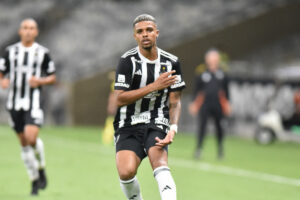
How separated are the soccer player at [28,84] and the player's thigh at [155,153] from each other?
3652mm

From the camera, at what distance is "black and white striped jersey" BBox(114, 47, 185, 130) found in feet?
23.0

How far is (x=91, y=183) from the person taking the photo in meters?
11.6

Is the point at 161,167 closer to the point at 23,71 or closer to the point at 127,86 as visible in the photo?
the point at 127,86

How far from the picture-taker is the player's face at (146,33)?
693 cm

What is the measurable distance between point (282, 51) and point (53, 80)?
73.6ft

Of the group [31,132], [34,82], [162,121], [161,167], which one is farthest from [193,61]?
[161,167]

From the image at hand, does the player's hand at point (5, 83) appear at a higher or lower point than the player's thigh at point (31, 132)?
higher

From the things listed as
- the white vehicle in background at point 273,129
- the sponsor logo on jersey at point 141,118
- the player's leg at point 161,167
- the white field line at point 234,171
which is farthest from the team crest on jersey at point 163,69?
the white vehicle in background at point 273,129

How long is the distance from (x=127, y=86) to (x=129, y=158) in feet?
2.24

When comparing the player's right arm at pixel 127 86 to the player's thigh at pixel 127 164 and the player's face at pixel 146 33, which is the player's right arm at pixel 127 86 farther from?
the player's thigh at pixel 127 164

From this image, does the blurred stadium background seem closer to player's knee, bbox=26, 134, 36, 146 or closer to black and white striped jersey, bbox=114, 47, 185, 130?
player's knee, bbox=26, 134, 36, 146

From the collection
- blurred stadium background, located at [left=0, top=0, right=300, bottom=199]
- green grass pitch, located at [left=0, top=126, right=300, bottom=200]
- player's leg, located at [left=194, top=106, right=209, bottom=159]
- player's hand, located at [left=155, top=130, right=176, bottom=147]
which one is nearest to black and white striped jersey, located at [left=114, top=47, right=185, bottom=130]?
player's hand, located at [left=155, top=130, right=176, bottom=147]

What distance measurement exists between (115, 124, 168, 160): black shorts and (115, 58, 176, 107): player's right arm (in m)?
0.30

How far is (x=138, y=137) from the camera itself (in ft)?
23.5
